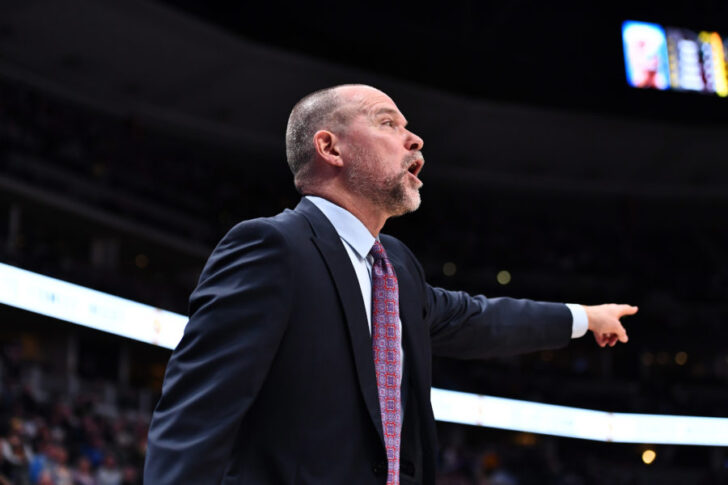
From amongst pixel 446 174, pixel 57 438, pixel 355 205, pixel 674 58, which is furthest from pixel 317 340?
pixel 446 174

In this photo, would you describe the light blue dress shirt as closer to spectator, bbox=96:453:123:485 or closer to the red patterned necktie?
the red patterned necktie

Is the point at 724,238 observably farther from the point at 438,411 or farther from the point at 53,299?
the point at 53,299

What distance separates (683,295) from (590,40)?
6546mm

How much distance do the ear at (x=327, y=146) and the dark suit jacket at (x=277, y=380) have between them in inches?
7.3

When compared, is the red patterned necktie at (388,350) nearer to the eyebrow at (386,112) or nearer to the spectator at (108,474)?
the eyebrow at (386,112)

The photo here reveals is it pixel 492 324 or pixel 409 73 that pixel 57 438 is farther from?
pixel 409 73

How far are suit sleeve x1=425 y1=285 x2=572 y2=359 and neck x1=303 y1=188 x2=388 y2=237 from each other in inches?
10.5

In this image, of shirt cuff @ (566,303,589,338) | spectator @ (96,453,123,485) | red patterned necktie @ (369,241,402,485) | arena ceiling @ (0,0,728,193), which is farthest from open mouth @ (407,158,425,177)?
arena ceiling @ (0,0,728,193)

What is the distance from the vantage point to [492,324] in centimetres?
213

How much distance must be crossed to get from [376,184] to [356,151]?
0.27ft

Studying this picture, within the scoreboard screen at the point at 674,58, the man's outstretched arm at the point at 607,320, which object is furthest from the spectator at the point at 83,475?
the scoreboard screen at the point at 674,58

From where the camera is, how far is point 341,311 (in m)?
1.71

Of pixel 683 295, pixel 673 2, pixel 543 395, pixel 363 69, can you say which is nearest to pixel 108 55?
pixel 363 69

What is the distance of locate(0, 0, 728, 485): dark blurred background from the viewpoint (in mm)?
15242
